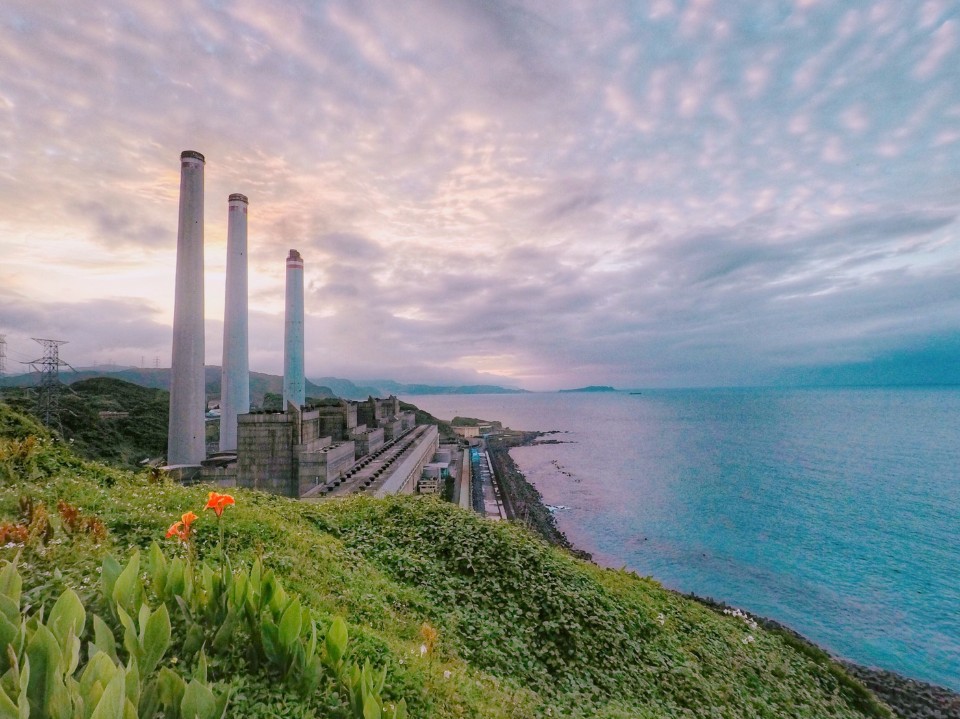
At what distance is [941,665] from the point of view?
700 inches

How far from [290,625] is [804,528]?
39361 millimetres

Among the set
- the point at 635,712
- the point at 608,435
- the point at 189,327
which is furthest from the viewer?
the point at 608,435

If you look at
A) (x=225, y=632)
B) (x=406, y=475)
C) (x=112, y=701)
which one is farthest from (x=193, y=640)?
(x=406, y=475)

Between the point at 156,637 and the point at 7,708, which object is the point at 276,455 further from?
the point at 7,708

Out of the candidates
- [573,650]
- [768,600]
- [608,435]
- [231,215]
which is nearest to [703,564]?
[768,600]

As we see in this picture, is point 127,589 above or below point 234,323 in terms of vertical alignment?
Result: below

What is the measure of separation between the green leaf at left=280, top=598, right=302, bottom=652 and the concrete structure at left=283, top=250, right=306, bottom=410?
32505 mm

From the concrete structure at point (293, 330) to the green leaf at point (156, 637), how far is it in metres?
32.7

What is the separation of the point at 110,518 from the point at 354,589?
123 inches

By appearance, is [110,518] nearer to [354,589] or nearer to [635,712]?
[354,589]

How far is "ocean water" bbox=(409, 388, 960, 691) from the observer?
2086cm

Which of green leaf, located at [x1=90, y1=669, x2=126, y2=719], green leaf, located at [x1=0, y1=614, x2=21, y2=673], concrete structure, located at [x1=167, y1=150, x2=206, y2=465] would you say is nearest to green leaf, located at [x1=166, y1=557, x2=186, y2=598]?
green leaf, located at [x1=0, y1=614, x2=21, y2=673]

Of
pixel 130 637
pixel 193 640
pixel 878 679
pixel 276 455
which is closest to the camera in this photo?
pixel 130 637

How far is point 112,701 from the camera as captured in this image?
1.75 meters
